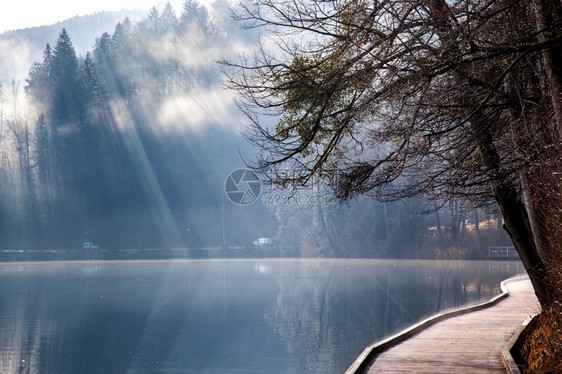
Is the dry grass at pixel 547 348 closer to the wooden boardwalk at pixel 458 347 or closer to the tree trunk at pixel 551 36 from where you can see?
the wooden boardwalk at pixel 458 347

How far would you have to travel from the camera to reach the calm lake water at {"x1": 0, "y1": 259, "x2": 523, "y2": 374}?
44.4 ft

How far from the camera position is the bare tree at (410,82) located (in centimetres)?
722

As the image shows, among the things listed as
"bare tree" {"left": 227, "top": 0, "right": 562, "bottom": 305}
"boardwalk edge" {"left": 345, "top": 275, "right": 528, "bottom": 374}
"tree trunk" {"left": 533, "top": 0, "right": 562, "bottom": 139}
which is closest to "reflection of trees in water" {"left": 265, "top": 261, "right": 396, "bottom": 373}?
"boardwalk edge" {"left": 345, "top": 275, "right": 528, "bottom": 374}

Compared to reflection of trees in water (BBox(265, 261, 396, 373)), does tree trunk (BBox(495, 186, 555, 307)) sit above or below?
above

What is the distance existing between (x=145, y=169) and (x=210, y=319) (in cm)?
4600

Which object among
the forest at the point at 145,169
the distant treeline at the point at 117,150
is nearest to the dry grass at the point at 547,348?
the forest at the point at 145,169

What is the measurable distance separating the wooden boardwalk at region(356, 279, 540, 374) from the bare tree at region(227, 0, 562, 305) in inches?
54.7

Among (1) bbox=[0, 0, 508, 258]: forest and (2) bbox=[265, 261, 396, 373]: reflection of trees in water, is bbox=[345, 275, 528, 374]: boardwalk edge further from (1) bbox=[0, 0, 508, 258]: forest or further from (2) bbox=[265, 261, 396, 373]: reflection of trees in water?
(1) bbox=[0, 0, 508, 258]: forest

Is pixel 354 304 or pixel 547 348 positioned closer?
pixel 547 348

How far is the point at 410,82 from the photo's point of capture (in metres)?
7.70

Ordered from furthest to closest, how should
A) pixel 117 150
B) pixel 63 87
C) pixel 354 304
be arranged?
pixel 117 150 → pixel 63 87 → pixel 354 304

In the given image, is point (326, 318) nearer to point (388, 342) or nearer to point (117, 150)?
point (388, 342)

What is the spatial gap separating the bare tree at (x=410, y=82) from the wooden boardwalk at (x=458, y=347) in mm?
1390

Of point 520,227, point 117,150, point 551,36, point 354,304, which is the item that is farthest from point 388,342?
point 117,150
